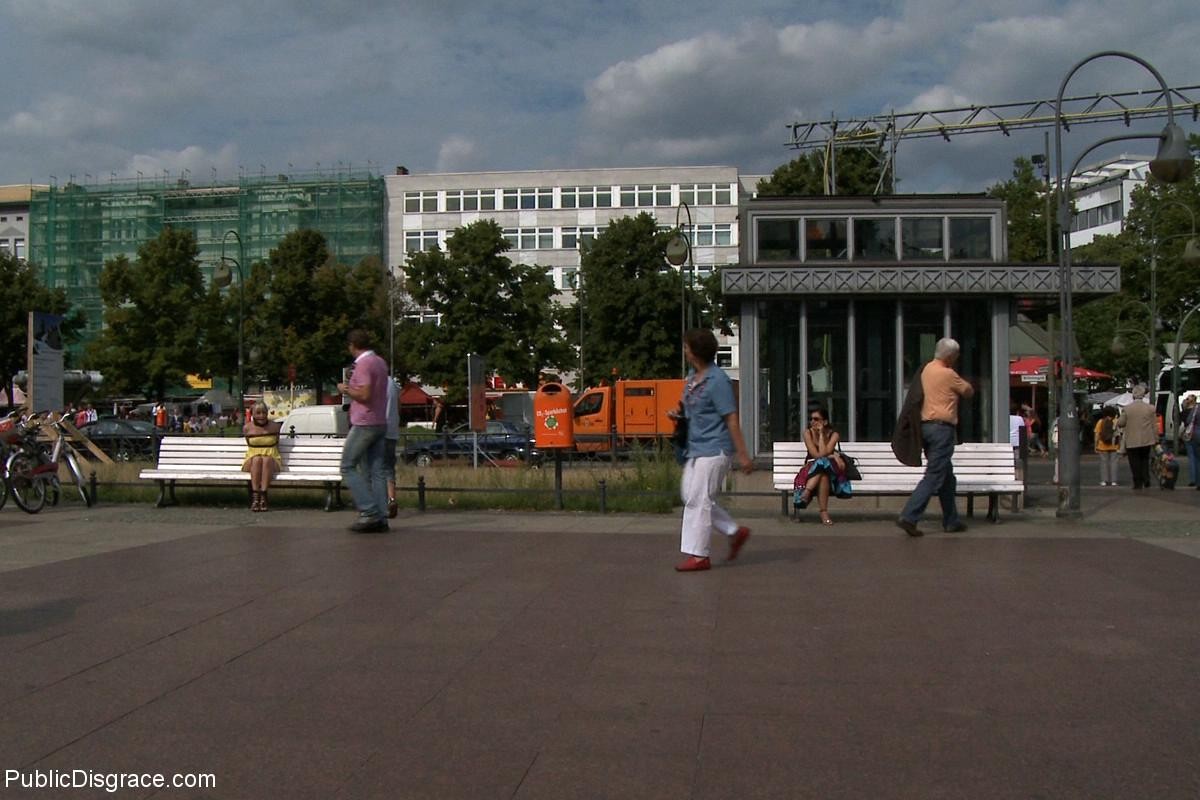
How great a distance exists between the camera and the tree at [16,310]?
53.6 m

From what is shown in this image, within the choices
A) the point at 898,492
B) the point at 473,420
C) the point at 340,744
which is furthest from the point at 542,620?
the point at 473,420

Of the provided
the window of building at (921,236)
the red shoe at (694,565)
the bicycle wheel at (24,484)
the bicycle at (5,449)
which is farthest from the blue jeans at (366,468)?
the window of building at (921,236)

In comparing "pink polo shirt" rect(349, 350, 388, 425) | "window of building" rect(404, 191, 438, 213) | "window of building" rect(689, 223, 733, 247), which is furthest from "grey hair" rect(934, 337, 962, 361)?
"window of building" rect(404, 191, 438, 213)

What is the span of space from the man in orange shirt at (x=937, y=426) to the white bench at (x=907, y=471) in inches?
53.1

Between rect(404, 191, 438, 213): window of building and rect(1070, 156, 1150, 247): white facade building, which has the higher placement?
rect(1070, 156, 1150, 247): white facade building

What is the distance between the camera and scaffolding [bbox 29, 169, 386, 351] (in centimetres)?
8081

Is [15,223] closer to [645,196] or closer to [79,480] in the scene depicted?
[645,196]

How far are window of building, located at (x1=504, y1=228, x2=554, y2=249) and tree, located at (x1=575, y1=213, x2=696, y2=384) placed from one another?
84.9ft

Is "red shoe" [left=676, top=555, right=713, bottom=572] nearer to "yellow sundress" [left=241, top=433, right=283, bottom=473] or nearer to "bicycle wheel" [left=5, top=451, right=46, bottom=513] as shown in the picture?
"yellow sundress" [left=241, top=433, right=283, bottom=473]

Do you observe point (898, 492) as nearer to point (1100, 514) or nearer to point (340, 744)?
point (1100, 514)

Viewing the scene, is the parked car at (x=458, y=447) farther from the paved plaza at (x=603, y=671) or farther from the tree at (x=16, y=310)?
the tree at (x=16, y=310)

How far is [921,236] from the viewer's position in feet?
67.1

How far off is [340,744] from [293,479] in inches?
369

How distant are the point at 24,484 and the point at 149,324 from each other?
140 feet
